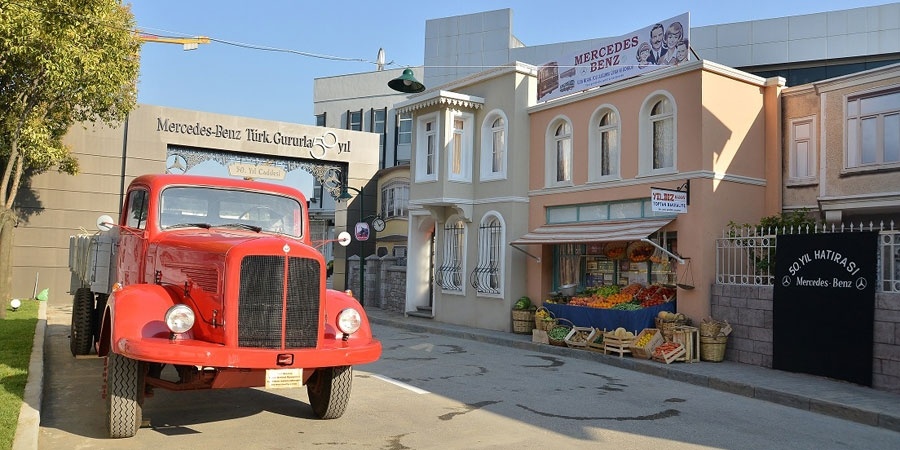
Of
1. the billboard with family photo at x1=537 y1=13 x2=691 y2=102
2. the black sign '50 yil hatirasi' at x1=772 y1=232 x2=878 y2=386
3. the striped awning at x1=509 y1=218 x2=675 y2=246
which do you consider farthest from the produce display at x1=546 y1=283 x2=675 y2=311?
the billboard with family photo at x1=537 y1=13 x2=691 y2=102

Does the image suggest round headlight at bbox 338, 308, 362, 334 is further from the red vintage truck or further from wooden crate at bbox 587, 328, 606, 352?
wooden crate at bbox 587, 328, 606, 352

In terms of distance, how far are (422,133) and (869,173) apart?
36.8 feet

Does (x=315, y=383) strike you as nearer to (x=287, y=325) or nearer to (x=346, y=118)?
(x=287, y=325)

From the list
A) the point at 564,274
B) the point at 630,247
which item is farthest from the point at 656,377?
the point at 564,274

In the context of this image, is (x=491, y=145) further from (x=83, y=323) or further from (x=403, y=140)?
(x=403, y=140)

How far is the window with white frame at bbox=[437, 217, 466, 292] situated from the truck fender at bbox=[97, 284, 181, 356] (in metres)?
12.8

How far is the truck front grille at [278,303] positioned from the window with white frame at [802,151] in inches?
454

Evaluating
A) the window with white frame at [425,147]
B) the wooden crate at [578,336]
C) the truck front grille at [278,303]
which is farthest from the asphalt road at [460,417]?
the window with white frame at [425,147]

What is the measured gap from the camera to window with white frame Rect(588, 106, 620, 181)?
15922mm

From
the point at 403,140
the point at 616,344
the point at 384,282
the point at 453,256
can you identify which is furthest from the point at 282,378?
the point at 403,140

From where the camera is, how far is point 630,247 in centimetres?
1529

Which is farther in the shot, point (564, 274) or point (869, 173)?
point (564, 274)

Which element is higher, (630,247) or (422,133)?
(422,133)

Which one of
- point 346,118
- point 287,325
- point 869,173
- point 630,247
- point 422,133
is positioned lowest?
point 287,325
